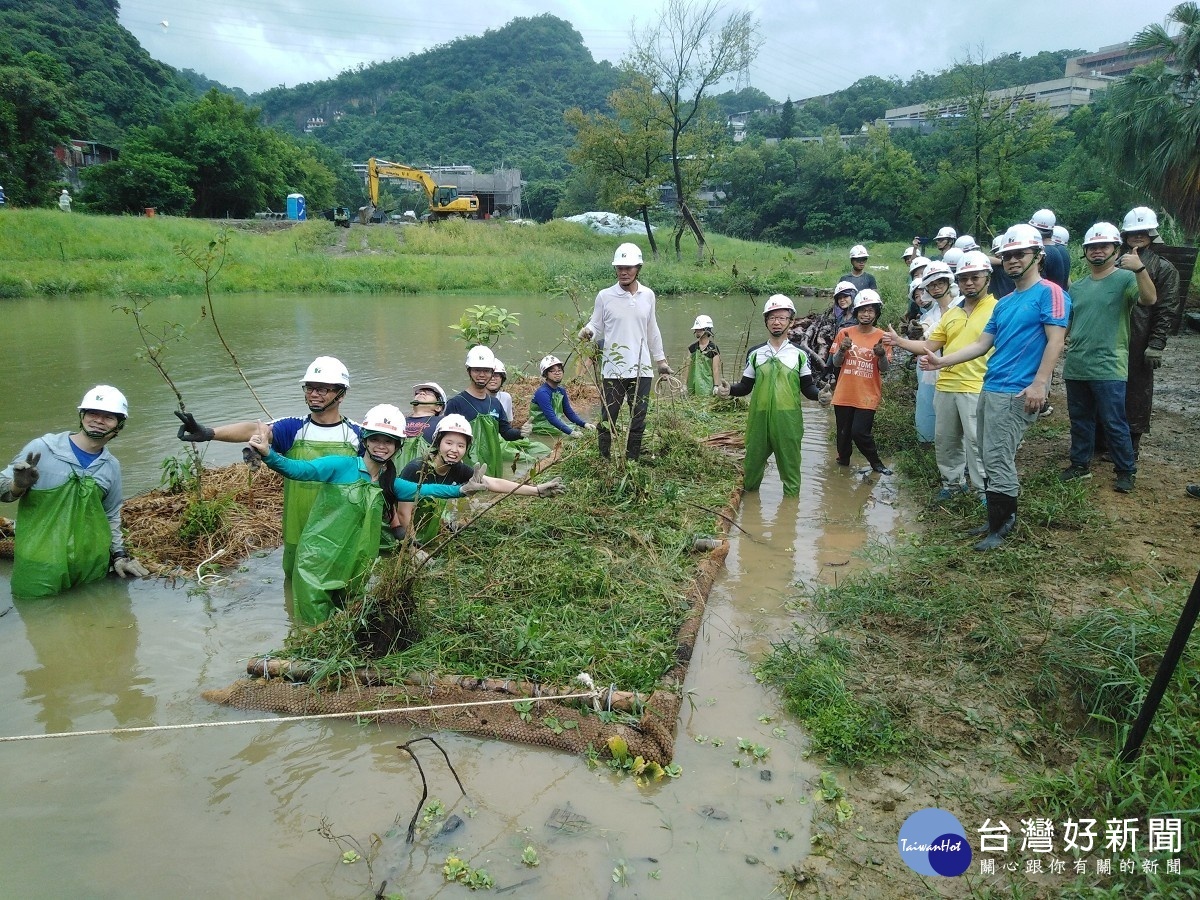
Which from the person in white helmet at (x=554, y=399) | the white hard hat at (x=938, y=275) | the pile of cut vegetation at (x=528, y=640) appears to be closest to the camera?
the pile of cut vegetation at (x=528, y=640)

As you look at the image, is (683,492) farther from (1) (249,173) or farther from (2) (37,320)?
(1) (249,173)

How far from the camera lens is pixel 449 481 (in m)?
4.83

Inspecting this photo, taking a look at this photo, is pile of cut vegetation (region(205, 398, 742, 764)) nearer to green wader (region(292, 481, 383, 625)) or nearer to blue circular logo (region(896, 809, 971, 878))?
green wader (region(292, 481, 383, 625))

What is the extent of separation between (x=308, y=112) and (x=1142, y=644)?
157437 mm

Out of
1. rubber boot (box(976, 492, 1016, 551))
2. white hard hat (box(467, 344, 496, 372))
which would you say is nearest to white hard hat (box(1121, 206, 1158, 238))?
rubber boot (box(976, 492, 1016, 551))

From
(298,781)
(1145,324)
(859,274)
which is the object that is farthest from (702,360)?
(298,781)

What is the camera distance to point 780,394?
6.10 meters

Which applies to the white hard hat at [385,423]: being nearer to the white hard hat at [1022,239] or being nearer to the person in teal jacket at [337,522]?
the person in teal jacket at [337,522]

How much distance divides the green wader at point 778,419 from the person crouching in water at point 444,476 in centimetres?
218

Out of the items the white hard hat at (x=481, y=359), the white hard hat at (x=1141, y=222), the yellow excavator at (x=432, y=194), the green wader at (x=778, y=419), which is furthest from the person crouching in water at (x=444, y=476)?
the yellow excavator at (x=432, y=194)

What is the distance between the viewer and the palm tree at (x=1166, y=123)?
1553 centimetres

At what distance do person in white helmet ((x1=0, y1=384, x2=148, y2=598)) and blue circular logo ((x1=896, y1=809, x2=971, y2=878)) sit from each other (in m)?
4.58

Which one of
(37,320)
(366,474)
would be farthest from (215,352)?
(366,474)

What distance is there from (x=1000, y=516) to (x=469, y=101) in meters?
117
